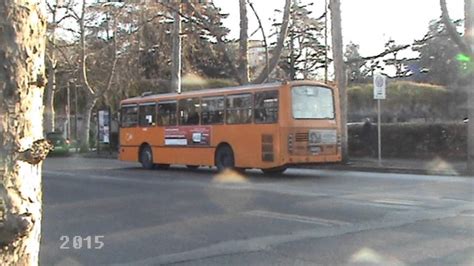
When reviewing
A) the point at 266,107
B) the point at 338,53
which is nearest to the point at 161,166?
the point at 266,107

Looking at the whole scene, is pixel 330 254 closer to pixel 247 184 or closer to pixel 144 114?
pixel 247 184

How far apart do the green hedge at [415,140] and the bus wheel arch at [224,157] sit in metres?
8.16

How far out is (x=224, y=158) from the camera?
21734mm

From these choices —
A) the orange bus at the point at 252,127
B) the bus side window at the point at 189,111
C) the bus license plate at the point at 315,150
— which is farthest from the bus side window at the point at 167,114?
the bus license plate at the point at 315,150

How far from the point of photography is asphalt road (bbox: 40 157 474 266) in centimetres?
794

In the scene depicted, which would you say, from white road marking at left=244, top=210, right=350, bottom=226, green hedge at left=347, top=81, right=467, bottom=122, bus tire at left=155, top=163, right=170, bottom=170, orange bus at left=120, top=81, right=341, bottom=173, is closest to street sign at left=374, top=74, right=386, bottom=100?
orange bus at left=120, top=81, right=341, bottom=173

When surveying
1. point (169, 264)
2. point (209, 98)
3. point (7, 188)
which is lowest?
point (169, 264)

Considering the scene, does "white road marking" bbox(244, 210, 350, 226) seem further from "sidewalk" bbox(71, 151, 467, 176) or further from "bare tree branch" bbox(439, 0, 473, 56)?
"bare tree branch" bbox(439, 0, 473, 56)

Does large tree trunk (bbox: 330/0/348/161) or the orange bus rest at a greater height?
large tree trunk (bbox: 330/0/348/161)

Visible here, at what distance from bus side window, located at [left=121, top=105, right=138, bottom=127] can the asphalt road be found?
8.95m

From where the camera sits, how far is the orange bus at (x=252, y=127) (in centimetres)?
1955

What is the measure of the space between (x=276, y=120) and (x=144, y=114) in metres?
7.85

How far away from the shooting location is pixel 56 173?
902 inches

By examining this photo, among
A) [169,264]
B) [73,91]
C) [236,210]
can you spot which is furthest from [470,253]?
[73,91]
